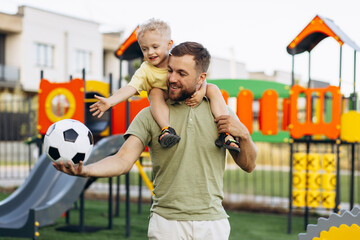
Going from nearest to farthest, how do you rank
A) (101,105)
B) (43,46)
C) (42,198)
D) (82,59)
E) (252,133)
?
(101,105), (42,198), (252,133), (43,46), (82,59)

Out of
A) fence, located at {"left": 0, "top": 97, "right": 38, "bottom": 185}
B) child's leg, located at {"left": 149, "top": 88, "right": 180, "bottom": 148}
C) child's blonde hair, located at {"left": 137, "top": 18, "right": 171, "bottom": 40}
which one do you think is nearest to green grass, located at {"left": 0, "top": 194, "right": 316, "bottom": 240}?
fence, located at {"left": 0, "top": 97, "right": 38, "bottom": 185}

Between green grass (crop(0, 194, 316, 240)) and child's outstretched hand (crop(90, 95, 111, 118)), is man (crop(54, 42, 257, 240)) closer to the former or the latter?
child's outstretched hand (crop(90, 95, 111, 118))

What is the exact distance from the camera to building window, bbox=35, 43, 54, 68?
28625 millimetres

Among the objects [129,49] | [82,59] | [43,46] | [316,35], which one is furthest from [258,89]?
[82,59]

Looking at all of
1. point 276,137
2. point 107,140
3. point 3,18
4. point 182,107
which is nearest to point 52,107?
point 107,140

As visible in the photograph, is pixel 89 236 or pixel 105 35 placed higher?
pixel 105 35

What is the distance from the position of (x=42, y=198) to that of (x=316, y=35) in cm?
519

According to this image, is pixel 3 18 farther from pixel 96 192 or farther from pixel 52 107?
pixel 52 107

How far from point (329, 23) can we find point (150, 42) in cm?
551

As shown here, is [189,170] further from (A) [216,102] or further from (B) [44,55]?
(B) [44,55]

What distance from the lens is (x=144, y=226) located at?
845 cm

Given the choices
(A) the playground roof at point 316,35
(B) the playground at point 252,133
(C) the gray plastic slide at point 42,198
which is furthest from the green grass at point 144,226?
(A) the playground roof at point 316,35

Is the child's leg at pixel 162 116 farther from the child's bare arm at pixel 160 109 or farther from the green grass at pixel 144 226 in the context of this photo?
the green grass at pixel 144 226

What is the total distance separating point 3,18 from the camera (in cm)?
2667
